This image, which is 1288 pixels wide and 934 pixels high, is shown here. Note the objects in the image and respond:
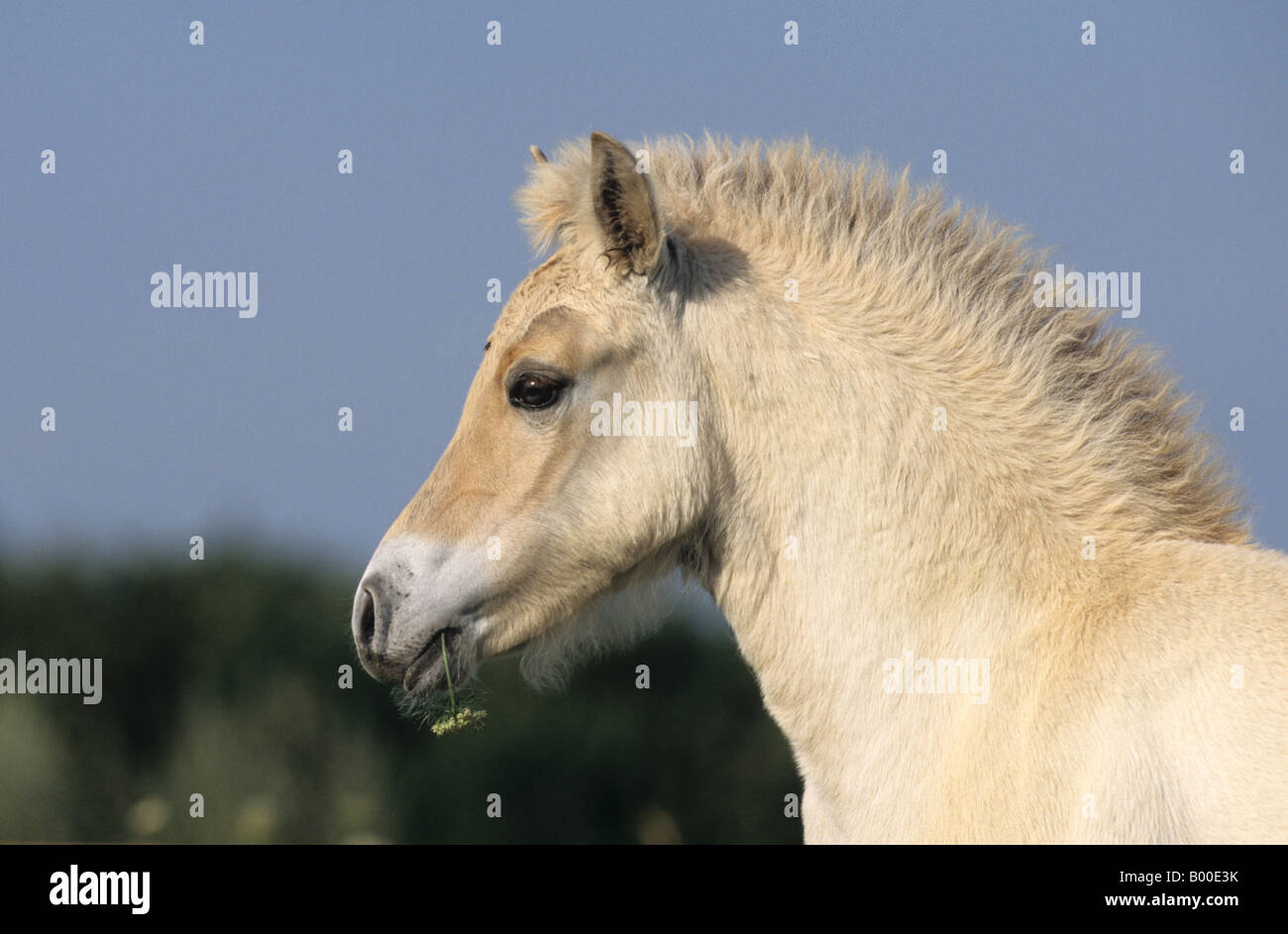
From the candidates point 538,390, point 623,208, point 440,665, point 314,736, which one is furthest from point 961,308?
point 314,736

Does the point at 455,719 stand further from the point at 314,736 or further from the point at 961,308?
the point at 314,736

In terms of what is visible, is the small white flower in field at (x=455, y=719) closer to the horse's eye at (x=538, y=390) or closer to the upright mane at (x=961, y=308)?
the horse's eye at (x=538, y=390)

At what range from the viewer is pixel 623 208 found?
3.96m

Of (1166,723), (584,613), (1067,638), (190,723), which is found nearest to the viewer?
(1166,723)

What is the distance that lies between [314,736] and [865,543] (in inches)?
368

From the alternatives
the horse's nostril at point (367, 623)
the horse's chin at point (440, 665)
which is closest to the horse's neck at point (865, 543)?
the horse's chin at point (440, 665)

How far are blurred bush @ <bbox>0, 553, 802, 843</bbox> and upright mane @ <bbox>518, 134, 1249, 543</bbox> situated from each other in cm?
783

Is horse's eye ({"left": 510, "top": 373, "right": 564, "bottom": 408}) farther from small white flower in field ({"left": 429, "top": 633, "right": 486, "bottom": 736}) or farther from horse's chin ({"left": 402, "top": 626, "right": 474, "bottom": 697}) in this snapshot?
small white flower in field ({"left": 429, "top": 633, "right": 486, "bottom": 736})

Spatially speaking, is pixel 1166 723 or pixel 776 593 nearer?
pixel 1166 723

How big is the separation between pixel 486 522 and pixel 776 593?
3.31 ft

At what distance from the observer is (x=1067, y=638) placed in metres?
3.46

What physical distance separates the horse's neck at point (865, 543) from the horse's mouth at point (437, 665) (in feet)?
3.37
